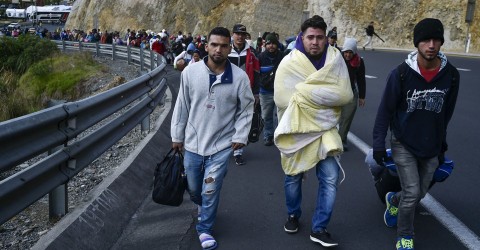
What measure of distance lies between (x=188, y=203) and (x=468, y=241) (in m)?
2.68

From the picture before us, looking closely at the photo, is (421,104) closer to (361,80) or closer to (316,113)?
(316,113)

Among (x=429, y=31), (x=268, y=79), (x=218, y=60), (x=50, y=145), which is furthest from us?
(x=268, y=79)

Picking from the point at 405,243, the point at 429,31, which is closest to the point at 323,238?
the point at 405,243

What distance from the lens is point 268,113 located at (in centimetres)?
888

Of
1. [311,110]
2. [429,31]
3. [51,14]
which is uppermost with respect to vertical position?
[429,31]

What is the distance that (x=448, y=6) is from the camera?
3656cm

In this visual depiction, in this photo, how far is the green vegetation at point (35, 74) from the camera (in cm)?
1366

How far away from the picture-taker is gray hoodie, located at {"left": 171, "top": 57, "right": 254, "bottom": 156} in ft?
15.1

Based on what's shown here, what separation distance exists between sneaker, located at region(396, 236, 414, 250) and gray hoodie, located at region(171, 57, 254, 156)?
4.89ft

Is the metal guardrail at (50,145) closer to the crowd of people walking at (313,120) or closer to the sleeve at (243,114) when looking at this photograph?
the crowd of people walking at (313,120)

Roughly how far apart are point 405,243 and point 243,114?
5.54 feet

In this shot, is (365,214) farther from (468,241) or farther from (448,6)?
(448,6)

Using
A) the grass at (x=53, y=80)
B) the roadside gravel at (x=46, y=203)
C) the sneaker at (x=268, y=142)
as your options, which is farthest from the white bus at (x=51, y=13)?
the roadside gravel at (x=46, y=203)

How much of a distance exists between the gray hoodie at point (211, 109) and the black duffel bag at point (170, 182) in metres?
0.18
